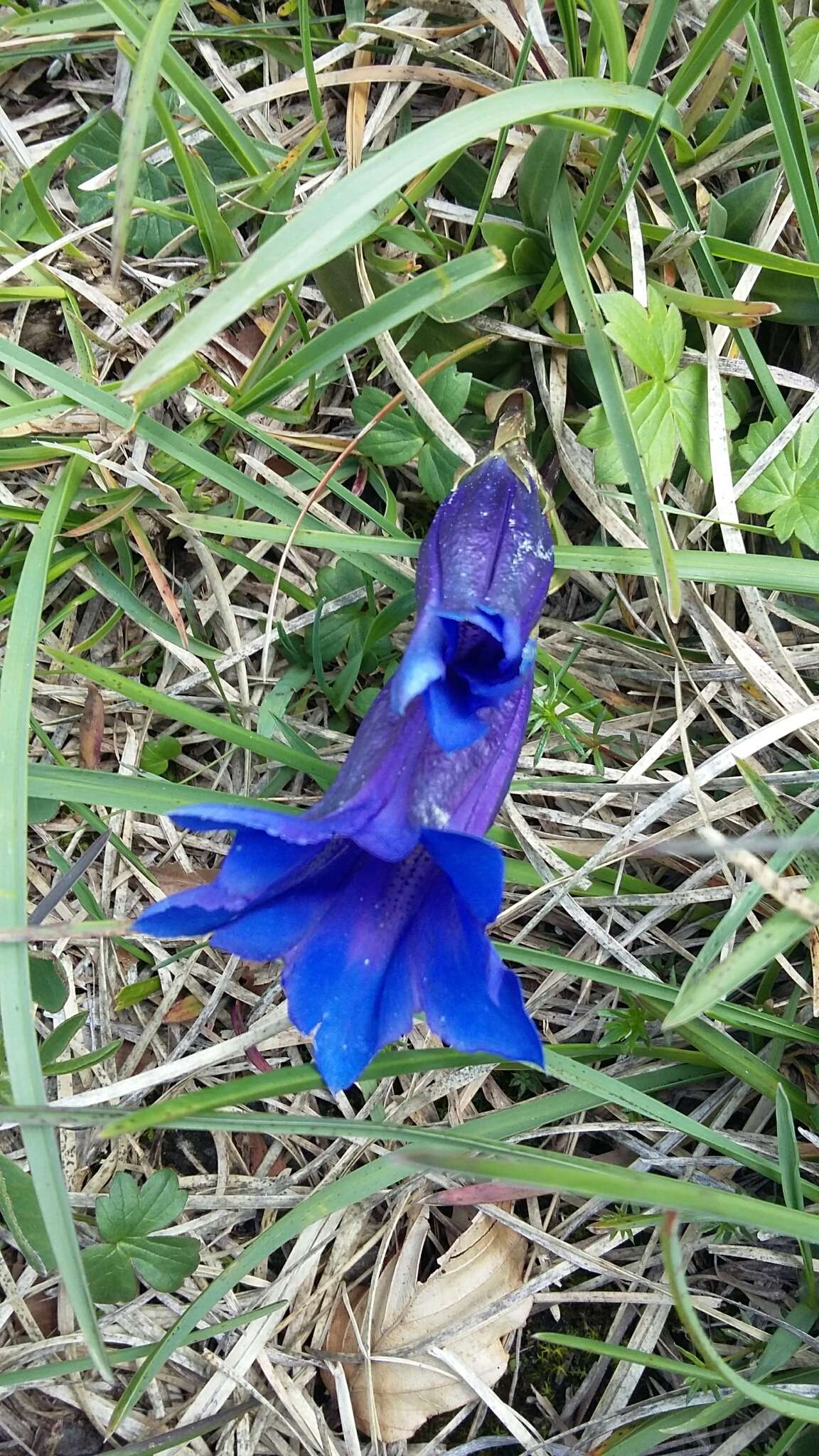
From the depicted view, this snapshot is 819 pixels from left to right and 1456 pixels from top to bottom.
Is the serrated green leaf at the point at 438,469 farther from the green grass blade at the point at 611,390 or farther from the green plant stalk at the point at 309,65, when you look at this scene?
the green plant stalk at the point at 309,65

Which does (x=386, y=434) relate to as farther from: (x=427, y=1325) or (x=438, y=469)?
(x=427, y=1325)

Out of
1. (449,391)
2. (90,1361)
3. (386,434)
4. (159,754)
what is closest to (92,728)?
(159,754)

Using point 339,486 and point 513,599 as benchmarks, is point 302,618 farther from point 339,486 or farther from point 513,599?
point 513,599

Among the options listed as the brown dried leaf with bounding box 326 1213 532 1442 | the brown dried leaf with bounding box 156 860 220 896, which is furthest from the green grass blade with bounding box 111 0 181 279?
the brown dried leaf with bounding box 326 1213 532 1442

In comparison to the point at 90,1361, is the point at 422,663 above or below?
above

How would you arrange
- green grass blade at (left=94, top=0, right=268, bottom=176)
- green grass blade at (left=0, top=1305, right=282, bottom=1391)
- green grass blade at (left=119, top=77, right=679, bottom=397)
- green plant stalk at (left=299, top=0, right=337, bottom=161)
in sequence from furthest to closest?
1. green plant stalk at (left=299, top=0, right=337, bottom=161)
2. green grass blade at (left=0, top=1305, right=282, bottom=1391)
3. green grass blade at (left=94, top=0, right=268, bottom=176)
4. green grass blade at (left=119, top=77, right=679, bottom=397)

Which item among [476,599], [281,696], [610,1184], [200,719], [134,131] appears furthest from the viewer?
[281,696]

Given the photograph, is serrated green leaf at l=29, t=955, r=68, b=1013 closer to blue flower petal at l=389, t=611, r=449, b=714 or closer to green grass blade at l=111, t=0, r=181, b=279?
blue flower petal at l=389, t=611, r=449, b=714
